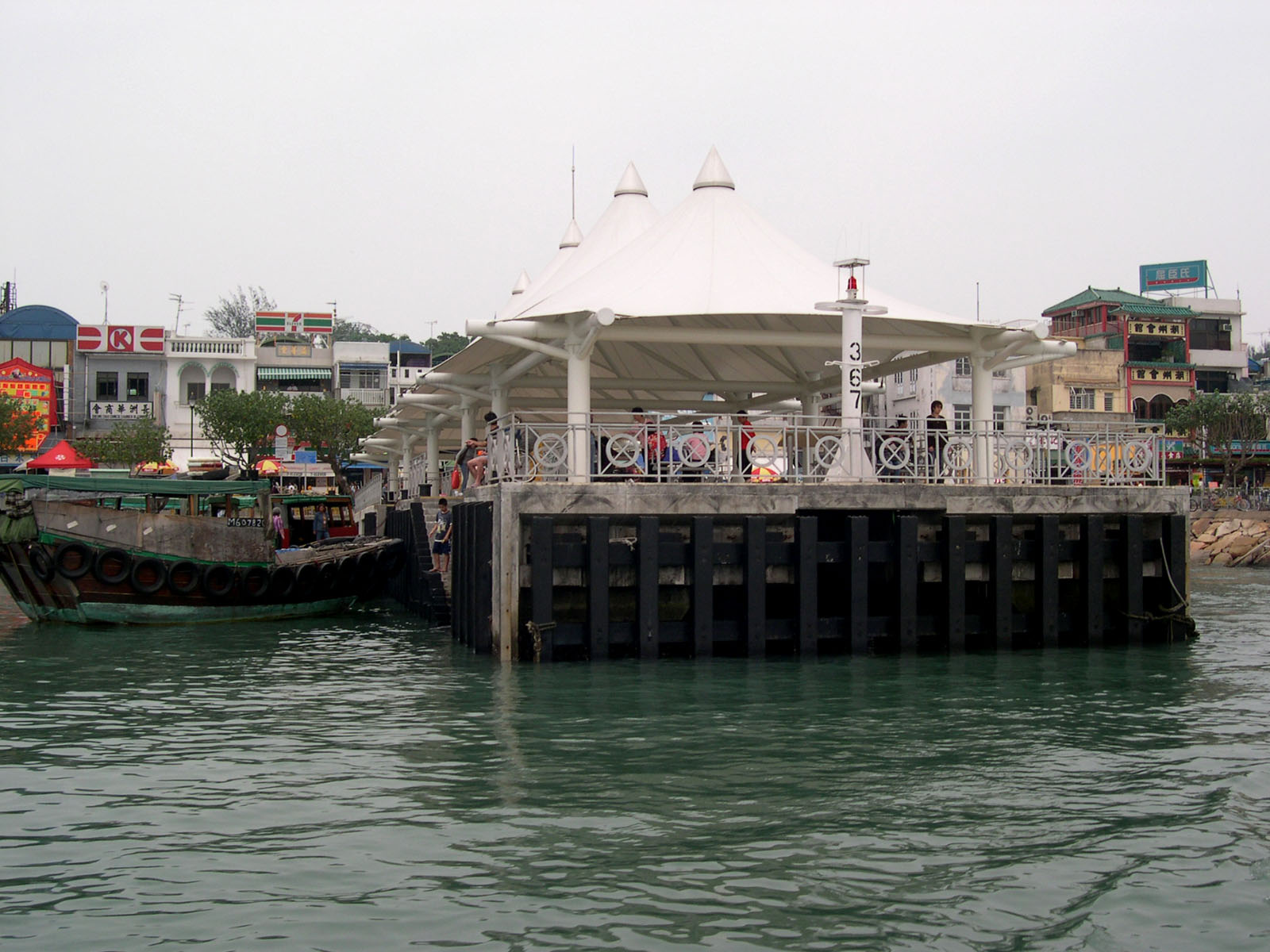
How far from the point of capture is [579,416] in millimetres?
18953

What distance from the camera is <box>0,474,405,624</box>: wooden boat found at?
23938mm

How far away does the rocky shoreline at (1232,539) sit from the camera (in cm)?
5369

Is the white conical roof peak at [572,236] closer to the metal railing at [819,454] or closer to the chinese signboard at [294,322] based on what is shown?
the metal railing at [819,454]

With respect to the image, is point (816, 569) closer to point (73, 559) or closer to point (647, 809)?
point (647, 809)

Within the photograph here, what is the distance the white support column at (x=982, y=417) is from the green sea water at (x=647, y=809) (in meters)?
3.89

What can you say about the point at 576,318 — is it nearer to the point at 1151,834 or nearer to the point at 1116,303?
the point at 1151,834

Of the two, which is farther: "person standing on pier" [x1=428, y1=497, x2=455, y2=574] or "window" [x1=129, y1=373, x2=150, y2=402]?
"window" [x1=129, y1=373, x2=150, y2=402]

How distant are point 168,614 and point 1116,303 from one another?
66.7 metres

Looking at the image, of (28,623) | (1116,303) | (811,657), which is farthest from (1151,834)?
(1116,303)

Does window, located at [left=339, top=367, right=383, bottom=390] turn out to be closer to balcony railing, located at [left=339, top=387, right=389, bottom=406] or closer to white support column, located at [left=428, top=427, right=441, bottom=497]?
balcony railing, located at [left=339, top=387, right=389, bottom=406]

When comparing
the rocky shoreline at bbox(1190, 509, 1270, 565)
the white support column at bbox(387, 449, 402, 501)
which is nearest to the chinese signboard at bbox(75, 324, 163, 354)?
the white support column at bbox(387, 449, 402, 501)

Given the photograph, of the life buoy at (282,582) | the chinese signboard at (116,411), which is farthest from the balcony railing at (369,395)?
the life buoy at (282,582)

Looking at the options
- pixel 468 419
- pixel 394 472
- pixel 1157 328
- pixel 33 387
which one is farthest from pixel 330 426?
pixel 1157 328

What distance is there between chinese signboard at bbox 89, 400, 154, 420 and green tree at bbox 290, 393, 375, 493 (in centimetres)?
865
